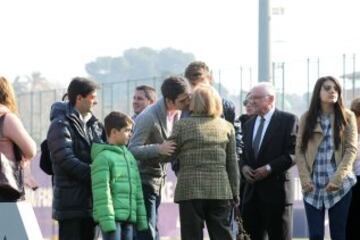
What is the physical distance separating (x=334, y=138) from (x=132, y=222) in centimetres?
253

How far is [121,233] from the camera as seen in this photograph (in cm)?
1270

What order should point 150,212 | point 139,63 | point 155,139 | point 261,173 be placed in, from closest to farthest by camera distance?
point 155,139 → point 150,212 → point 261,173 → point 139,63

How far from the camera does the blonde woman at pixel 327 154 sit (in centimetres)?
1392

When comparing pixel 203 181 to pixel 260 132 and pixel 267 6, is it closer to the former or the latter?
pixel 260 132

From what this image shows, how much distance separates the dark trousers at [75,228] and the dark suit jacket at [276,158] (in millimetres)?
2505

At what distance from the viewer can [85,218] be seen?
1271cm

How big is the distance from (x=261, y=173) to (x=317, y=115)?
94 centimetres

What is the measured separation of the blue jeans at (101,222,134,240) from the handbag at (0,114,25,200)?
1030mm

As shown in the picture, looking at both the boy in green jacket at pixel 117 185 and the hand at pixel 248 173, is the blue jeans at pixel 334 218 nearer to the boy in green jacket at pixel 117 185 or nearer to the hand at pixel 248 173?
the hand at pixel 248 173

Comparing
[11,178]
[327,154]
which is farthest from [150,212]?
[11,178]

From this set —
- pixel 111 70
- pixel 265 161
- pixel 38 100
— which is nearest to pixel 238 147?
pixel 265 161

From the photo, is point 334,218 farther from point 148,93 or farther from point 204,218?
point 148,93

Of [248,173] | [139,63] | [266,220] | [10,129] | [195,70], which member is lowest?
[266,220]

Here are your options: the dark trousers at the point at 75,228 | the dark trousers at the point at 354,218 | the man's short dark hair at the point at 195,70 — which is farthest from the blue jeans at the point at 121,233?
the dark trousers at the point at 354,218
